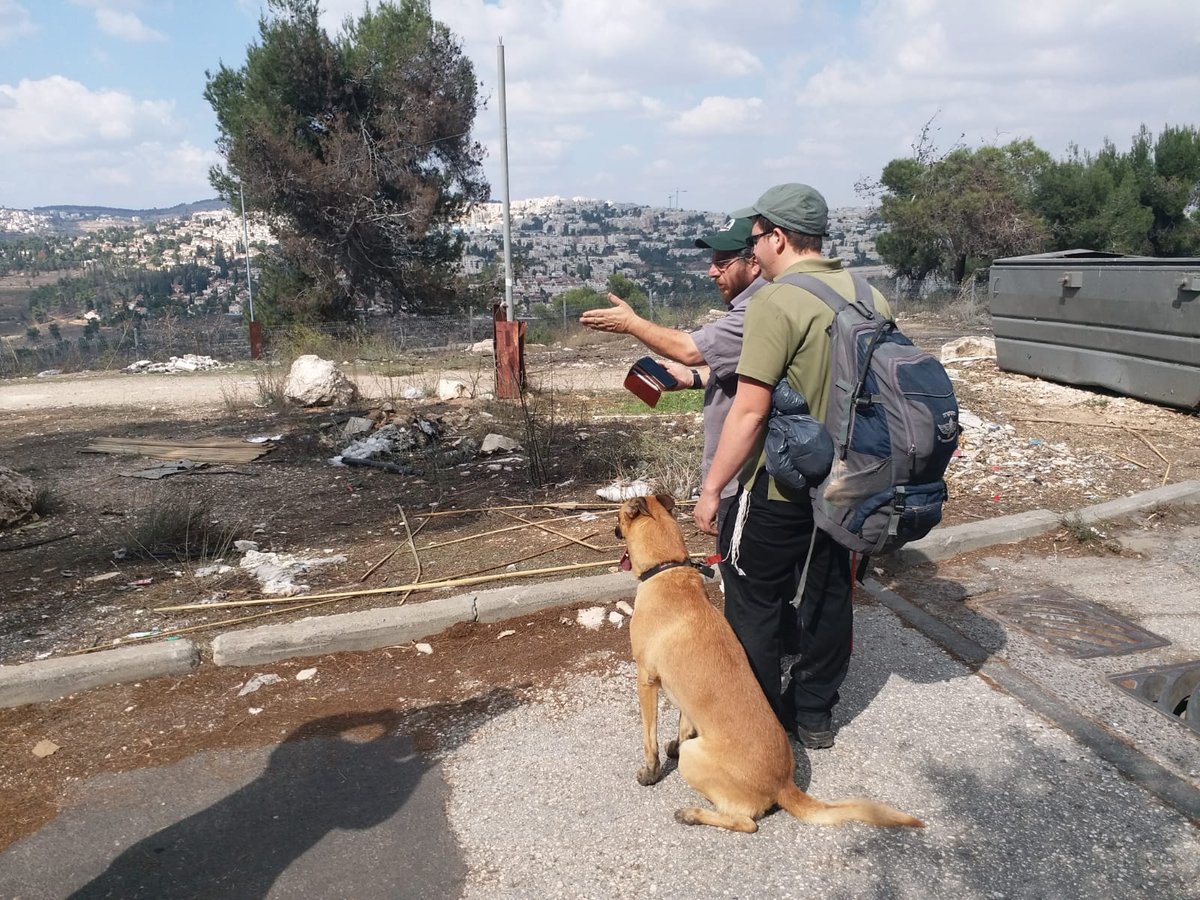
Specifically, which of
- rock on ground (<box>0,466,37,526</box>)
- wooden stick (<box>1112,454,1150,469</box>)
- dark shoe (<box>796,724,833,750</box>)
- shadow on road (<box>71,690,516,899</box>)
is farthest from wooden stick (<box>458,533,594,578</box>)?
wooden stick (<box>1112,454,1150,469</box>)

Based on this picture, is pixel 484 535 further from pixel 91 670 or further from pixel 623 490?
pixel 91 670

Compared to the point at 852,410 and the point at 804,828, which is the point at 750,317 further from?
the point at 804,828

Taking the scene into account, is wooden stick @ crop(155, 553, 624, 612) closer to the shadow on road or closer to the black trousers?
the shadow on road

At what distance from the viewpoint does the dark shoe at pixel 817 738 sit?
303 centimetres

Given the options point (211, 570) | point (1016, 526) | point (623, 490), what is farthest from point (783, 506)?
point (211, 570)

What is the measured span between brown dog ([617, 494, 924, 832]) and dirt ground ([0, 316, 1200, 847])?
39.1 inches

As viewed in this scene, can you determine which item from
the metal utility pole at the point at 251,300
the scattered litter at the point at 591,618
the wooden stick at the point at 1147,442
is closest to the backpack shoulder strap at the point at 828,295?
the scattered litter at the point at 591,618

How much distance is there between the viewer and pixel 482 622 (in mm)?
4145

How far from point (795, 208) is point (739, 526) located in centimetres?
109

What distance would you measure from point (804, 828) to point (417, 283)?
2142 centimetres

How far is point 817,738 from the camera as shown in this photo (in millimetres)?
3027

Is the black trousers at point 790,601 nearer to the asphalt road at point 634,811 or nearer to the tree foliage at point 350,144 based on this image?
the asphalt road at point 634,811

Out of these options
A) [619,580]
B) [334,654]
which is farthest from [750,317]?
[334,654]

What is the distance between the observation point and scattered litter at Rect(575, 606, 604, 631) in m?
4.09
